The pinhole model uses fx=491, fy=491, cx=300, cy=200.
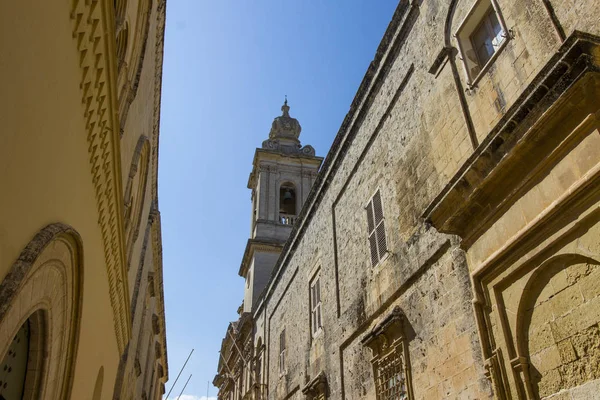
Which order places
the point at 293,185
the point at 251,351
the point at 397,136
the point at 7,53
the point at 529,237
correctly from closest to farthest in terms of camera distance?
the point at 7,53
the point at 529,237
the point at 397,136
the point at 251,351
the point at 293,185

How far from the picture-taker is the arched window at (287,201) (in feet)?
89.4

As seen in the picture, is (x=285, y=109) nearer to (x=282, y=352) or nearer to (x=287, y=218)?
(x=287, y=218)

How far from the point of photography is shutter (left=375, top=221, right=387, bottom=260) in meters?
8.41

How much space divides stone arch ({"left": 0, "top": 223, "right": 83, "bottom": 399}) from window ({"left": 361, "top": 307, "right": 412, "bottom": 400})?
4362 mm

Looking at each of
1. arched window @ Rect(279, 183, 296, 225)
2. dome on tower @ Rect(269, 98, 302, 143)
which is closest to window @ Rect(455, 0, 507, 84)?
arched window @ Rect(279, 183, 296, 225)

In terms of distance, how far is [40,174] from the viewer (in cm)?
329

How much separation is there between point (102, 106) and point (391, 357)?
5468 mm

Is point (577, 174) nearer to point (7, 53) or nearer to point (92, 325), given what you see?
point (7, 53)

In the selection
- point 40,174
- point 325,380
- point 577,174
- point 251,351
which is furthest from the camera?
point 251,351

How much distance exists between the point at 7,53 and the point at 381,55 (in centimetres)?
762

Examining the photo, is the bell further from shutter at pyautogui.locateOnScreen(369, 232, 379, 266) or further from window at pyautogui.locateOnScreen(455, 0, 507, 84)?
window at pyautogui.locateOnScreen(455, 0, 507, 84)

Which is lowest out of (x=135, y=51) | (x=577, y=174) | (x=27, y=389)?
(x=27, y=389)

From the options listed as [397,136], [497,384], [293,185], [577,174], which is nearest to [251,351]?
[293,185]

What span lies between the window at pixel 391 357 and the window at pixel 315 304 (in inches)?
150
